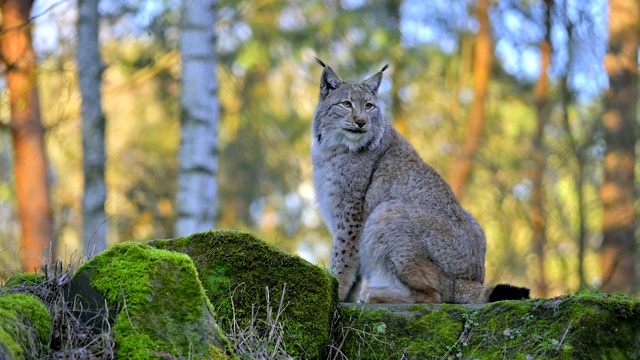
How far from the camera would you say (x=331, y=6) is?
19969mm

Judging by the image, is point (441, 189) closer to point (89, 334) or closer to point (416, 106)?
point (89, 334)

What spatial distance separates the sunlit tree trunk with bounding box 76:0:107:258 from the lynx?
506cm

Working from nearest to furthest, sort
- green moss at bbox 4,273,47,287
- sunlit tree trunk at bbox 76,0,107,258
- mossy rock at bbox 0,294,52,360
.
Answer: mossy rock at bbox 0,294,52,360, green moss at bbox 4,273,47,287, sunlit tree trunk at bbox 76,0,107,258

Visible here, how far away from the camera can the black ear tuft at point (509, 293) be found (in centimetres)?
515

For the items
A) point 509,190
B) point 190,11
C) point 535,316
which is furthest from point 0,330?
point 509,190

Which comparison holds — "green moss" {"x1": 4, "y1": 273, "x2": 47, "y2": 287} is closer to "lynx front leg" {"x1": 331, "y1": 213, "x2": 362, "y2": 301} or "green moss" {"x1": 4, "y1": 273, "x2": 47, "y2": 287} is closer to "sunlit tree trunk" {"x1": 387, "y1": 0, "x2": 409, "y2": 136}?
"lynx front leg" {"x1": 331, "y1": 213, "x2": 362, "y2": 301}

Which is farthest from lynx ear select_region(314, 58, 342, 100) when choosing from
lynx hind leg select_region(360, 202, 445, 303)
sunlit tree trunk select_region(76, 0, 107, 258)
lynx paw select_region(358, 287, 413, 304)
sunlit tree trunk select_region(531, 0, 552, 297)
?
sunlit tree trunk select_region(531, 0, 552, 297)

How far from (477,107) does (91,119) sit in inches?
349

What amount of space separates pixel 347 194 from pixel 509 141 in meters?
13.1

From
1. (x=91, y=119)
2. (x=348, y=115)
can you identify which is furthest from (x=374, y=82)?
(x=91, y=119)

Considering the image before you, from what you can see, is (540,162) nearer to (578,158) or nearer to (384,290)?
(578,158)

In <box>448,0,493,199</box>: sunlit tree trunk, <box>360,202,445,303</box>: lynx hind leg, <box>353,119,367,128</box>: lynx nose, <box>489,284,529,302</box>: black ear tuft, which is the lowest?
<box>489,284,529,302</box>: black ear tuft

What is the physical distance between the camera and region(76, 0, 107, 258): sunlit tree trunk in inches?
439

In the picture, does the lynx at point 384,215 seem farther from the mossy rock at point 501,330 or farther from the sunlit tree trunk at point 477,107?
the sunlit tree trunk at point 477,107
